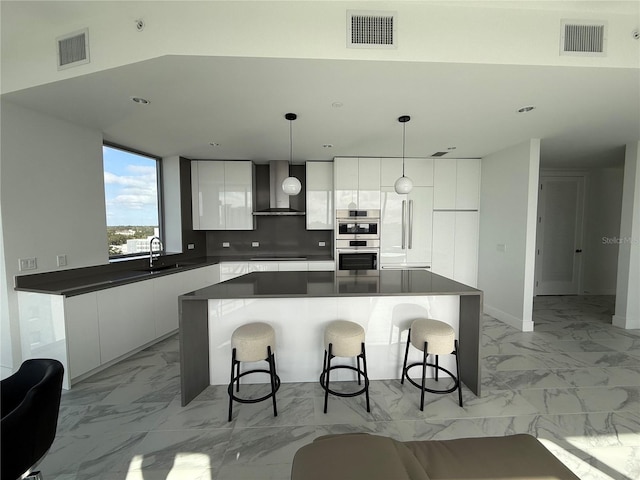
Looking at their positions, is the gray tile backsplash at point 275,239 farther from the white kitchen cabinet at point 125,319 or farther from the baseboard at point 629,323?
the baseboard at point 629,323

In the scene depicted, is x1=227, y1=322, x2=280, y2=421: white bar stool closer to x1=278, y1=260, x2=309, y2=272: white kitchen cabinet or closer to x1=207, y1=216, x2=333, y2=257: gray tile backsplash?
x1=278, y1=260, x2=309, y2=272: white kitchen cabinet

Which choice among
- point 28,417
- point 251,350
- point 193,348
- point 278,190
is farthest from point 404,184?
point 28,417

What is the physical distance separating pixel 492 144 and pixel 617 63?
1.88 meters

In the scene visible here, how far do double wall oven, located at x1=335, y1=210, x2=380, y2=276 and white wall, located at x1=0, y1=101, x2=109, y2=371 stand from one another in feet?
10.4

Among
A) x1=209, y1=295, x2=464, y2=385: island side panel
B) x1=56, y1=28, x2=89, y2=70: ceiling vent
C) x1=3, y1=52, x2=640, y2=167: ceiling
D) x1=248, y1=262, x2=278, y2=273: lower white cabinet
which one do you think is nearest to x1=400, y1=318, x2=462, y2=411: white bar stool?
x1=209, y1=295, x2=464, y2=385: island side panel

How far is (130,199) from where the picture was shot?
144 inches

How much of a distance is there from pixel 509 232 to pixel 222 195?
4663 mm

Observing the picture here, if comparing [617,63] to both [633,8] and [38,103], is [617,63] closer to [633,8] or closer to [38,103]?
[633,8]

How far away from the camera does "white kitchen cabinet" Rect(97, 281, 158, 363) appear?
8.29 feet

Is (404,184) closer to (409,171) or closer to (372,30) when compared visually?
(372,30)

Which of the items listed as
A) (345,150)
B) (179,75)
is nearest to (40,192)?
(179,75)

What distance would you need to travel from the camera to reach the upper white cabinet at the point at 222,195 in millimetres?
4543

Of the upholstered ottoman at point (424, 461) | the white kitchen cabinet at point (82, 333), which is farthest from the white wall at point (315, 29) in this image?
the upholstered ottoman at point (424, 461)

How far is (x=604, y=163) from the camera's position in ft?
15.5
